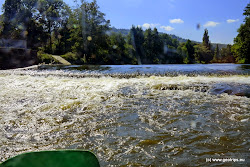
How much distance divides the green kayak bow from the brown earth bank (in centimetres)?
1825

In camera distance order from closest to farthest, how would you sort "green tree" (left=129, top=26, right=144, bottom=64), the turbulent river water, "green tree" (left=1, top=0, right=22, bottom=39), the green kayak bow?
1. the green kayak bow
2. the turbulent river water
3. "green tree" (left=1, top=0, right=22, bottom=39)
4. "green tree" (left=129, top=26, right=144, bottom=64)

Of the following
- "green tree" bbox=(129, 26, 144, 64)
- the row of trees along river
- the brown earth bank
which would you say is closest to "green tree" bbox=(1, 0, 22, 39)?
the row of trees along river

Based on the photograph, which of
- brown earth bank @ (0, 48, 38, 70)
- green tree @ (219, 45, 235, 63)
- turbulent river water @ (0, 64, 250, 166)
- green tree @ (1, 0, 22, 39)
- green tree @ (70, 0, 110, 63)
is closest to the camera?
turbulent river water @ (0, 64, 250, 166)

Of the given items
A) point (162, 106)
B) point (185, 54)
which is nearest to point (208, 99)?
point (162, 106)

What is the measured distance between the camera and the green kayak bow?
1.01 metres

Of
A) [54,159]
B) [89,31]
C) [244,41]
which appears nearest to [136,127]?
[54,159]

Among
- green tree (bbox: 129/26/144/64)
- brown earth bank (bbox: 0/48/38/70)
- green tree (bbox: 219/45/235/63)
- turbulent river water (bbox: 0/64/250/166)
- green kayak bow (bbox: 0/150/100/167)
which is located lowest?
turbulent river water (bbox: 0/64/250/166)

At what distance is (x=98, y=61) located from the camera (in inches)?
1307

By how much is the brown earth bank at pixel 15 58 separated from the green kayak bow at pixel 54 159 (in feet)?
59.9

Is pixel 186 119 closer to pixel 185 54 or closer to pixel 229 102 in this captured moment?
pixel 229 102

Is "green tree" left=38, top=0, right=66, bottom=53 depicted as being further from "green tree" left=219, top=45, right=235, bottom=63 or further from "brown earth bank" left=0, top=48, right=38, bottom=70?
"green tree" left=219, top=45, right=235, bottom=63

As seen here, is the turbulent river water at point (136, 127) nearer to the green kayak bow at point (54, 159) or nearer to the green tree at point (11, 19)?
the green kayak bow at point (54, 159)

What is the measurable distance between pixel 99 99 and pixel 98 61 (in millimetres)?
28992

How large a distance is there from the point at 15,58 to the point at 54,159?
19.1m
